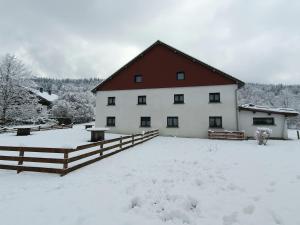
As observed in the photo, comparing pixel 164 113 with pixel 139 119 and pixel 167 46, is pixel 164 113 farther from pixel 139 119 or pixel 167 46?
pixel 167 46

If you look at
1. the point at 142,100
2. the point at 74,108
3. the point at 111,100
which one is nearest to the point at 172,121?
the point at 142,100

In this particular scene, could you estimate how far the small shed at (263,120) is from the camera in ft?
60.7

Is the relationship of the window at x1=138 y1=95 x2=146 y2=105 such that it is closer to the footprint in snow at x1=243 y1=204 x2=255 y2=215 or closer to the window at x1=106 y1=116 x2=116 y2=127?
the window at x1=106 y1=116 x2=116 y2=127

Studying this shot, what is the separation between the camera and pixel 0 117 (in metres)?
25.4

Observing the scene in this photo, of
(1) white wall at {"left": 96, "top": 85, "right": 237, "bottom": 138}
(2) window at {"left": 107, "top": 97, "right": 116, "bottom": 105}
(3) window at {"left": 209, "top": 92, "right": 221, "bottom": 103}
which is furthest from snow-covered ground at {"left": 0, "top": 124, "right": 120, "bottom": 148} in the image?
(3) window at {"left": 209, "top": 92, "right": 221, "bottom": 103}

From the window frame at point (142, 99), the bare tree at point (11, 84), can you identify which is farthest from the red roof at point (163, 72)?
the bare tree at point (11, 84)

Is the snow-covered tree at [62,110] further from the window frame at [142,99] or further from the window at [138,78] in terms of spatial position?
the window frame at [142,99]

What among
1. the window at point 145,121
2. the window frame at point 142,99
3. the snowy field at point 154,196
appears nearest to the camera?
the snowy field at point 154,196

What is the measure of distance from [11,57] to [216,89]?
29.3 m

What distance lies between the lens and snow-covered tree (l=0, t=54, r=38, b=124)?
2539 centimetres

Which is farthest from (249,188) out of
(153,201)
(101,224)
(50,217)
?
(50,217)

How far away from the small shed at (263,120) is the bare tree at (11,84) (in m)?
30.1

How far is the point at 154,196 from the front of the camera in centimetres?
451

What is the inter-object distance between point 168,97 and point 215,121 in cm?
584
